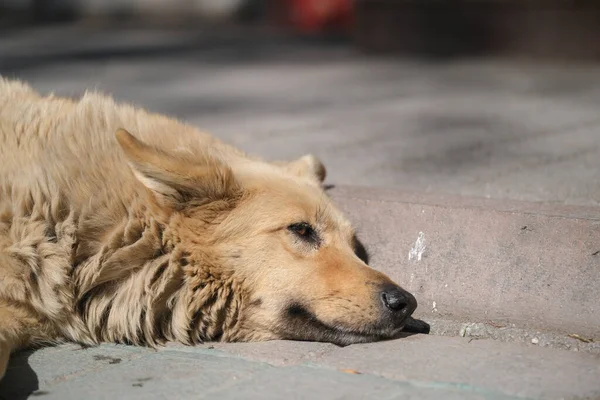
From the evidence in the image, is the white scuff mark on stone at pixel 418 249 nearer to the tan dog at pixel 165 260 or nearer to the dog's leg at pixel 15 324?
the tan dog at pixel 165 260

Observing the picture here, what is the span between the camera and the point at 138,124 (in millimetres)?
4441

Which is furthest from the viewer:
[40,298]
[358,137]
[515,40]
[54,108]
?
[515,40]

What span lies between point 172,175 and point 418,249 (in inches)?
51.5

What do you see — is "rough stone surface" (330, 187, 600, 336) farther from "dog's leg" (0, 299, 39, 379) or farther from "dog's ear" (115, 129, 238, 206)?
"dog's leg" (0, 299, 39, 379)

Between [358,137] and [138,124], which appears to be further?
[358,137]

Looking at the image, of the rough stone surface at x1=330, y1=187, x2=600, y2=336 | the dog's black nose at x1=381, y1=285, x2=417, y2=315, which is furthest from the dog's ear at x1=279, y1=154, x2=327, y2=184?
the dog's black nose at x1=381, y1=285, x2=417, y2=315

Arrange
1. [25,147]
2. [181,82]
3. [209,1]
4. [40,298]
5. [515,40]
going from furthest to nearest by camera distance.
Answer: [209,1]
[515,40]
[181,82]
[25,147]
[40,298]

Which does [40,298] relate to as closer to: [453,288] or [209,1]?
[453,288]

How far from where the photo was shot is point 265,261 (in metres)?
3.96

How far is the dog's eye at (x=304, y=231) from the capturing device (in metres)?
4.03

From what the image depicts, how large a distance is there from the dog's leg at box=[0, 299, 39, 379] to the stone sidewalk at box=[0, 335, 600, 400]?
0.27 feet

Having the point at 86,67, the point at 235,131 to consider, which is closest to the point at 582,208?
the point at 235,131

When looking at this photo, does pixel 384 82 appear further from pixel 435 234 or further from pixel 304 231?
pixel 304 231

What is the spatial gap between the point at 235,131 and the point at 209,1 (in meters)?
12.7
